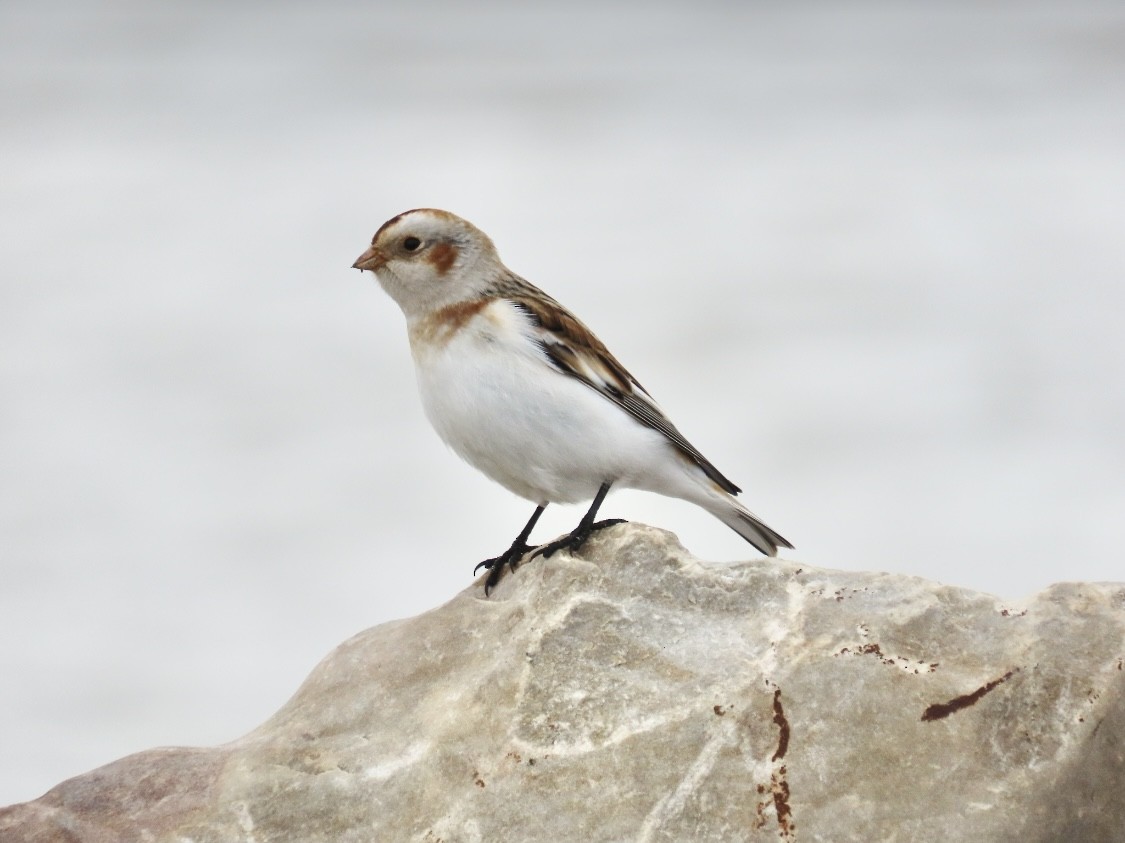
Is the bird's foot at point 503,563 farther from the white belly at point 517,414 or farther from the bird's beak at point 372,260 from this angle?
the bird's beak at point 372,260

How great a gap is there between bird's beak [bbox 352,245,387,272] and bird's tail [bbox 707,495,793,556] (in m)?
1.73

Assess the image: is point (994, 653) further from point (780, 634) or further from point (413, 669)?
point (413, 669)

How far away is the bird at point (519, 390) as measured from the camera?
5.40m

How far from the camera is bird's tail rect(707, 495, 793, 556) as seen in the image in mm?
5859

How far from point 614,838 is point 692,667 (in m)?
0.60

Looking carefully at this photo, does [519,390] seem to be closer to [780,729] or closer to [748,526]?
[748,526]

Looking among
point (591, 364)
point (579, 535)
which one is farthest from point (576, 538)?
point (591, 364)

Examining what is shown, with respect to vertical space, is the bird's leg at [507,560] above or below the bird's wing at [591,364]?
below

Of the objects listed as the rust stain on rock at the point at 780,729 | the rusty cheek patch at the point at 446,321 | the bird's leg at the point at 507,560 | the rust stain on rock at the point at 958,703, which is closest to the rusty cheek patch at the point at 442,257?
the rusty cheek patch at the point at 446,321

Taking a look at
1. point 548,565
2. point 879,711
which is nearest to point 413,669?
point 548,565

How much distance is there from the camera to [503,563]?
542 cm

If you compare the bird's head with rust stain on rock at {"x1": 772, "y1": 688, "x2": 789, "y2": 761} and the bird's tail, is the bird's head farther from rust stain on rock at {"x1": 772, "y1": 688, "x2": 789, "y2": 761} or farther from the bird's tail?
rust stain on rock at {"x1": 772, "y1": 688, "x2": 789, "y2": 761}

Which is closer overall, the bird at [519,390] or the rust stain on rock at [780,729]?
the rust stain on rock at [780,729]

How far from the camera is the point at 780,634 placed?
14.4 feet
